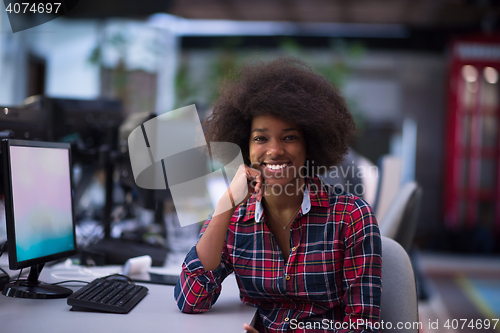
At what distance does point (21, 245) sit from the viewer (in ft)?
4.03

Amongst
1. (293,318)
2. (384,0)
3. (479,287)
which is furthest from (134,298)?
(384,0)

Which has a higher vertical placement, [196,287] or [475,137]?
[475,137]

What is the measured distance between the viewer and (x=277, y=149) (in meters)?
1.28

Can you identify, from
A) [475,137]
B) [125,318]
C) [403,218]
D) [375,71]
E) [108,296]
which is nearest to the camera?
[125,318]

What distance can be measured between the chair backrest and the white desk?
0.38 meters

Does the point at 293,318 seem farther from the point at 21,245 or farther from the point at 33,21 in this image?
the point at 33,21

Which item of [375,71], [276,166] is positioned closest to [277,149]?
[276,166]

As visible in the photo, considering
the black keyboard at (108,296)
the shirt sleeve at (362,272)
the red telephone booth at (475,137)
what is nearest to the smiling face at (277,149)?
the shirt sleeve at (362,272)

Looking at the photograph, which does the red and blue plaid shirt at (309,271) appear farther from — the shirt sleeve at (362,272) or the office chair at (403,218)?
the office chair at (403,218)

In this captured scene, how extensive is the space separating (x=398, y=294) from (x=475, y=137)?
5512 mm

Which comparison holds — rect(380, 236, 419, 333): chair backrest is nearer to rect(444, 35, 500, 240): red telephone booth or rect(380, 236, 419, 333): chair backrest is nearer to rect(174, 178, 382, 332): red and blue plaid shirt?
rect(174, 178, 382, 332): red and blue plaid shirt

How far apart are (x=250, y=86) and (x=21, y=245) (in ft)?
2.61

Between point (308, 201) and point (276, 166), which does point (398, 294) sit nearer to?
point (308, 201)

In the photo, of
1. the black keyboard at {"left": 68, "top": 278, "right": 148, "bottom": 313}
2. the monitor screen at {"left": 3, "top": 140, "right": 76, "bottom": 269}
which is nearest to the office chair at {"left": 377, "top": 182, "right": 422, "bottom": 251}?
the black keyboard at {"left": 68, "top": 278, "right": 148, "bottom": 313}
